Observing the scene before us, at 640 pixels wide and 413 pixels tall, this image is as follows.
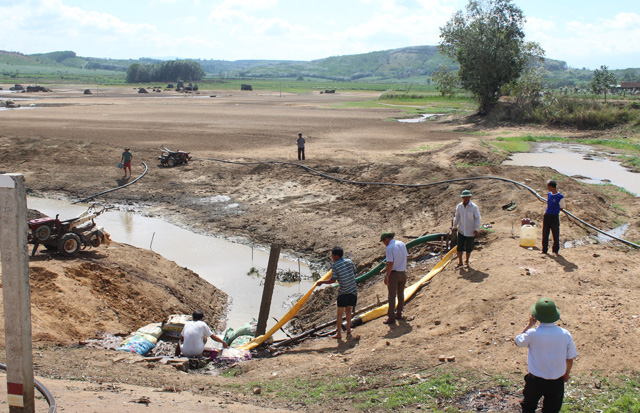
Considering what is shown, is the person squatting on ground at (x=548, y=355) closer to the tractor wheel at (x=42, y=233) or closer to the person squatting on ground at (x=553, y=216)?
the person squatting on ground at (x=553, y=216)

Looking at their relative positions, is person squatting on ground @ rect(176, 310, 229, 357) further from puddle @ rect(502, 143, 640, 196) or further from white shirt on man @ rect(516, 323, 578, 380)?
puddle @ rect(502, 143, 640, 196)

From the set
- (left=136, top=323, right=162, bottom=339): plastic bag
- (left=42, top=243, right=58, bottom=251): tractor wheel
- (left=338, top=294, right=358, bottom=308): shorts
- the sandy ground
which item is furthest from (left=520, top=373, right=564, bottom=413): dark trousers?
(left=42, top=243, right=58, bottom=251): tractor wheel

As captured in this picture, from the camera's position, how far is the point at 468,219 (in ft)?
38.5

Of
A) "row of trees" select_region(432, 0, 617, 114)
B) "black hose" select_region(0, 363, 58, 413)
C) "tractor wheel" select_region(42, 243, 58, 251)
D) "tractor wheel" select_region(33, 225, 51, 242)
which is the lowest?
"tractor wheel" select_region(42, 243, 58, 251)

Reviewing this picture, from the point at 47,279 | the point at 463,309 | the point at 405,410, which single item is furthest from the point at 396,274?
the point at 47,279

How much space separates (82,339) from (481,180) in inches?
560

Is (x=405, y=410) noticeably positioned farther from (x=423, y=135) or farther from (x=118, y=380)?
(x=423, y=135)

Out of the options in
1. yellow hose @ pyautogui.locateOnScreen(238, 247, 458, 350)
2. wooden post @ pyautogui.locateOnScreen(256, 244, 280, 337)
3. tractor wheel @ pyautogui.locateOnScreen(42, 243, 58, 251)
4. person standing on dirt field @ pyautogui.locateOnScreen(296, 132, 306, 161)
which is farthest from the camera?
person standing on dirt field @ pyautogui.locateOnScreen(296, 132, 306, 161)

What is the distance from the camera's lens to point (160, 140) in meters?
35.3

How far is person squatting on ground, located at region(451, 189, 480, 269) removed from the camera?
11.7 meters

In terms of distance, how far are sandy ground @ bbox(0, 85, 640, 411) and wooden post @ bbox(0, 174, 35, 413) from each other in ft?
4.06

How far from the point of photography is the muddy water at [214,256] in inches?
594

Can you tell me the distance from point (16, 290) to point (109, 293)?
22.7 feet

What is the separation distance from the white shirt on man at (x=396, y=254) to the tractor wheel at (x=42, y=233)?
8.46 meters
